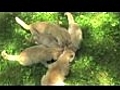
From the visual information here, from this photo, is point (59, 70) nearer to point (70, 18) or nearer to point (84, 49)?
point (84, 49)

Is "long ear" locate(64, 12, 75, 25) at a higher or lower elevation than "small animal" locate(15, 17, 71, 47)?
higher

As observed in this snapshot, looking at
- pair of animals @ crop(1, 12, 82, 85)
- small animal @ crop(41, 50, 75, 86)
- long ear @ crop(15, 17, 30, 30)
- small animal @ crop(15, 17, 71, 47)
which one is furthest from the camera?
long ear @ crop(15, 17, 30, 30)

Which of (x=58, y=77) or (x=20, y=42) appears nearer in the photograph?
(x=58, y=77)

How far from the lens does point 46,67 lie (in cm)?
505

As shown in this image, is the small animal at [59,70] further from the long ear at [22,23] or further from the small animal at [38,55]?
the long ear at [22,23]

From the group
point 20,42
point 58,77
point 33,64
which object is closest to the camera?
point 58,77

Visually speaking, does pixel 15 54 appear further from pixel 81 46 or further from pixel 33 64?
pixel 81 46

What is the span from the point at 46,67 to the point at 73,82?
0.38 meters

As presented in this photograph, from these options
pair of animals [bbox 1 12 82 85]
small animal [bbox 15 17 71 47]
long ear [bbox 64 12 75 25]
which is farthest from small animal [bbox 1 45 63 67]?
long ear [bbox 64 12 75 25]

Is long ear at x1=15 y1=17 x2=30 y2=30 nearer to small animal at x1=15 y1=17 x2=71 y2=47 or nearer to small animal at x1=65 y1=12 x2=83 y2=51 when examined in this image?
small animal at x1=15 y1=17 x2=71 y2=47

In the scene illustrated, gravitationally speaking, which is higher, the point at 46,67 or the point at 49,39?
the point at 49,39

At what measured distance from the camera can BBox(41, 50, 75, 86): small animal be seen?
4.75 meters

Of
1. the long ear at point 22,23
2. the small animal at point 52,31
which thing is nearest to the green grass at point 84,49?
the long ear at point 22,23

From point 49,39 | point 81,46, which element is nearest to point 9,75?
point 49,39
